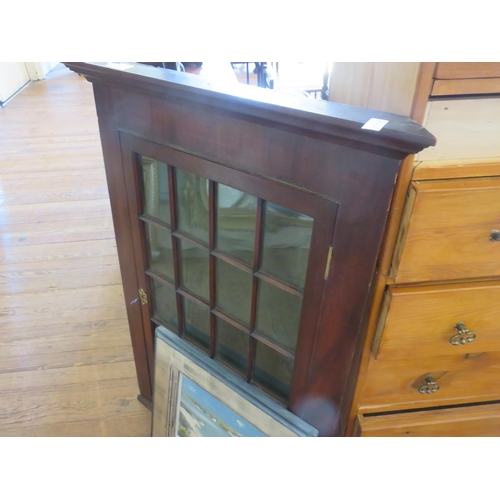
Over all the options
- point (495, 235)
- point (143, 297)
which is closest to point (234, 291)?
point (143, 297)

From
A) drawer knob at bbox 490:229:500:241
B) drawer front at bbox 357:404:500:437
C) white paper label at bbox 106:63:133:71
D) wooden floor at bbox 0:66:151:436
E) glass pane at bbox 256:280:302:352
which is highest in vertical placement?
white paper label at bbox 106:63:133:71

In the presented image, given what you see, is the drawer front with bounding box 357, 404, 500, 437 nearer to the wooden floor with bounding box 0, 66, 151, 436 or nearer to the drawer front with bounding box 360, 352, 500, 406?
the drawer front with bounding box 360, 352, 500, 406

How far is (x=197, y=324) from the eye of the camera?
111 centimetres

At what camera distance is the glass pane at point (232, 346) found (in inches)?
40.4

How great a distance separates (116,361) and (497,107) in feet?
4.77

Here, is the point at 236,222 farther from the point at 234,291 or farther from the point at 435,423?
the point at 435,423

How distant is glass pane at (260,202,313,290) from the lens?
0.75m

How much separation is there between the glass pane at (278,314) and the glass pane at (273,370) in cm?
5

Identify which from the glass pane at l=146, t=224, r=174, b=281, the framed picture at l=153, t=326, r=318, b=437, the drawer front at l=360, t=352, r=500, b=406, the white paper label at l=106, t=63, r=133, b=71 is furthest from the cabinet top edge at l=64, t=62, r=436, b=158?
the framed picture at l=153, t=326, r=318, b=437

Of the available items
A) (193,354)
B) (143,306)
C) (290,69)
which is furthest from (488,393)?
(290,69)

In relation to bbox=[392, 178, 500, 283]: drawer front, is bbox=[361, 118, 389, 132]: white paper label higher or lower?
higher

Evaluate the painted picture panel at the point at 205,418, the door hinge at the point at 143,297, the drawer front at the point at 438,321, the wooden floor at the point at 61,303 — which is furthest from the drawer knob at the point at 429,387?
the wooden floor at the point at 61,303

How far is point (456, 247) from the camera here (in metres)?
0.69

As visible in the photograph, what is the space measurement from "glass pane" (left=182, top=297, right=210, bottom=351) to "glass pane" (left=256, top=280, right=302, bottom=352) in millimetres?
177
